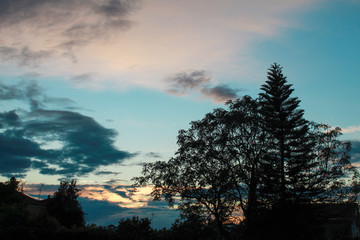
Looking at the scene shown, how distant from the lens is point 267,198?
115 ft

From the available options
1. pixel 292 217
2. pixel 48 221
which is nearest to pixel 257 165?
pixel 292 217

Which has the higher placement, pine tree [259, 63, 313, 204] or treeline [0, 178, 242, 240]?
pine tree [259, 63, 313, 204]

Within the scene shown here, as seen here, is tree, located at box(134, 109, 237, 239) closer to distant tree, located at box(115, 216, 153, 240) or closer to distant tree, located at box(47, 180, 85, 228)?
distant tree, located at box(115, 216, 153, 240)

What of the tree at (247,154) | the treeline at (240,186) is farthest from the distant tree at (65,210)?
the tree at (247,154)

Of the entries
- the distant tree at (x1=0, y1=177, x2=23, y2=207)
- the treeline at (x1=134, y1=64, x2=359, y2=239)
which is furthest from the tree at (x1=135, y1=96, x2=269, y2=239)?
the distant tree at (x1=0, y1=177, x2=23, y2=207)

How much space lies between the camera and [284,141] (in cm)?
4038

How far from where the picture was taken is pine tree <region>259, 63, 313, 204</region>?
113ft

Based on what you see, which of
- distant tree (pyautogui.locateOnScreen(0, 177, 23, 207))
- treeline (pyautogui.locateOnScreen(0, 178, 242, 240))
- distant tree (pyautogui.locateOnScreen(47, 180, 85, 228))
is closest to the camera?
treeline (pyautogui.locateOnScreen(0, 178, 242, 240))

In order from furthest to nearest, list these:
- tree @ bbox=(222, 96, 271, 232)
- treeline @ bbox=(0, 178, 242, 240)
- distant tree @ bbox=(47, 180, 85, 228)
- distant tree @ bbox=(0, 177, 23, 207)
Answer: distant tree @ bbox=(47, 180, 85, 228) < distant tree @ bbox=(0, 177, 23, 207) < tree @ bbox=(222, 96, 271, 232) < treeline @ bbox=(0, 178, 242, 240)

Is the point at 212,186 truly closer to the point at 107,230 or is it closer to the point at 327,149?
the point at 107,230

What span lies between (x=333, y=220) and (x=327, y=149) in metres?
14.5

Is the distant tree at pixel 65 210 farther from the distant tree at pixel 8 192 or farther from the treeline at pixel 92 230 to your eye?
the treeline at pixel 92 230

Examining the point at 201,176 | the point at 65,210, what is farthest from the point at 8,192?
the point at 201,176

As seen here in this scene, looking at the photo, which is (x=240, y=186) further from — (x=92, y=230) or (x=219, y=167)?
(x=92, y=230)
